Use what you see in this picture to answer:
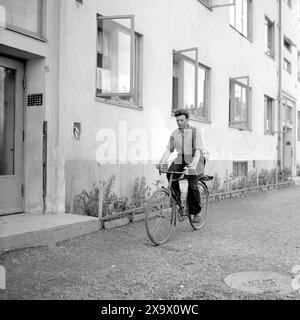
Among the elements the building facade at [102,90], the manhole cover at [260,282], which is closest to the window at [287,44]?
the building facade at [102,90]

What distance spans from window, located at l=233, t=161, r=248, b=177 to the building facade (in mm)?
564

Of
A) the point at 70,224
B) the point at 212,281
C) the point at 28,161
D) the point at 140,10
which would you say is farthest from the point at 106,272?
the point at 140,10

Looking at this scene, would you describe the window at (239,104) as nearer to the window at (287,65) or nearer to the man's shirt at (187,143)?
the window at (287,65)

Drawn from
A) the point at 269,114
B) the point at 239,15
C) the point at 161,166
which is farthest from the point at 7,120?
the point at 269,114

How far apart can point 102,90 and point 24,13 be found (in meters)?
2.04

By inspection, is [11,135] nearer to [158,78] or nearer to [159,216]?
[159,216]

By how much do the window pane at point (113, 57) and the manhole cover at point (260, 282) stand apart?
4416mm

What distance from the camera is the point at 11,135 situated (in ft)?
23.4

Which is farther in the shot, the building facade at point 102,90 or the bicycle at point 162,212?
the building facade at point 102,90

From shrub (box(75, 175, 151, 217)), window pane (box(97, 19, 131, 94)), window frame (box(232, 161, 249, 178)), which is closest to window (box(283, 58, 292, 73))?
window frame (box(232, 161, 249, 178))

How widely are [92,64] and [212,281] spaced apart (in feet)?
15.5

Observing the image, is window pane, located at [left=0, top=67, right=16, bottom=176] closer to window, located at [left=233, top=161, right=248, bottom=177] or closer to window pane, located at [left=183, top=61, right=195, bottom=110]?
window pane, located at [left=183, top=61, right=195, bottom=110]

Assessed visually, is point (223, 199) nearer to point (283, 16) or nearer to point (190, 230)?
point (190, 230)

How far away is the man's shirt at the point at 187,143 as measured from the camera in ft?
21.8
